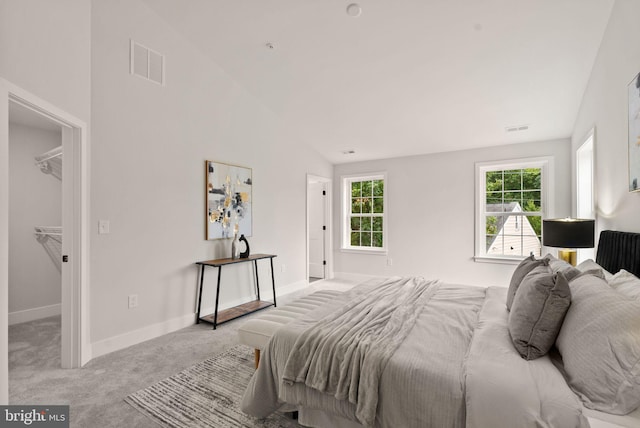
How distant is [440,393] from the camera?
1.34 meters

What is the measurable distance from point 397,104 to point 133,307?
382cm

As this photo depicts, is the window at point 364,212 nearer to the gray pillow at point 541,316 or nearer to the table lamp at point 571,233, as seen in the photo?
the table lamp at point 571,233

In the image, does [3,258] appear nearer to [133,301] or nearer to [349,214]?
[133,301]

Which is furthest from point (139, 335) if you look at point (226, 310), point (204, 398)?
point (204, 398)

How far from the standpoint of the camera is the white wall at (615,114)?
2062 millimetres

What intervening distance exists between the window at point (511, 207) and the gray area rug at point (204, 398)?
4002 mm

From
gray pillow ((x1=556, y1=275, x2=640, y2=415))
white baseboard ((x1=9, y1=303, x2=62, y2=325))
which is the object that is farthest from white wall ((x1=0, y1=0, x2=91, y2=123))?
gray pillow ((x1=556, y1=275, x2=640, y2=415))

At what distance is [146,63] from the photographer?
3184 mm

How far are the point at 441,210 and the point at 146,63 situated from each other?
452cm

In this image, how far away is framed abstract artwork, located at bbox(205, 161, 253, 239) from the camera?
12.5 ft

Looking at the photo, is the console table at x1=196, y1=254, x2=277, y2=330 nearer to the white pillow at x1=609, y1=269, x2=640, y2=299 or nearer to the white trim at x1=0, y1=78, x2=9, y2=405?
the white trim at x1=0, y1=78, x2=9, y2=405

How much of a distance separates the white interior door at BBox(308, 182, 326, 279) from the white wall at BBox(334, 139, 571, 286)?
87 centimetres

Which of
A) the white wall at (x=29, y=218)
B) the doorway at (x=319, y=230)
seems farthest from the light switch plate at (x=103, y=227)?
the doorway at (x=319, y=230)

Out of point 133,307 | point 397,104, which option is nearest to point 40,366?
point 133,307
